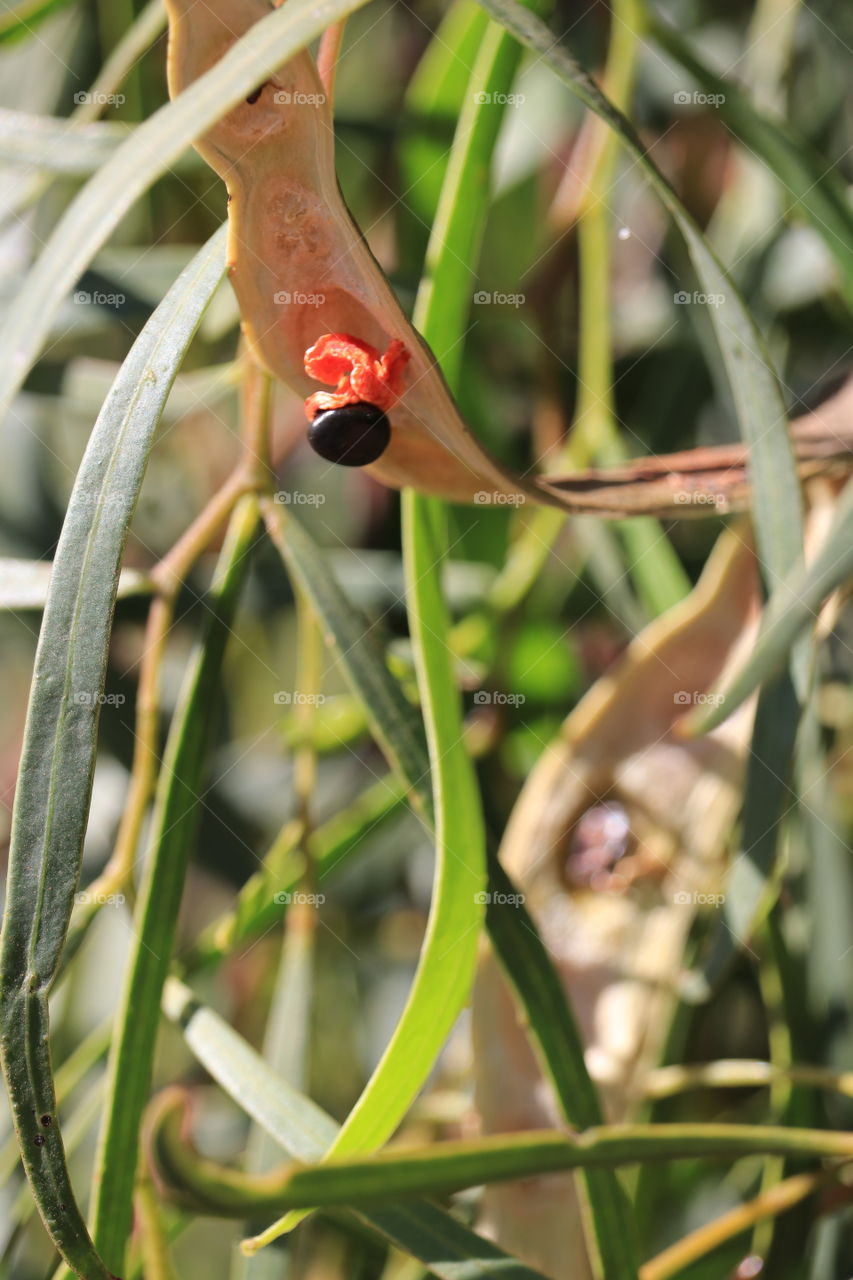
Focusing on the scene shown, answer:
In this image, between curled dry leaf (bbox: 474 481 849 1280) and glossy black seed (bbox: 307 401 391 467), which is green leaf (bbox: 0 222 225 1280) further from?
curled dry leaf (bbox: 474 481 849 1280)

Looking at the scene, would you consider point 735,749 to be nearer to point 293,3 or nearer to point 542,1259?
point 542,1259

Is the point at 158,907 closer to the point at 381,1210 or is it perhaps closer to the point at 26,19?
the point at 381,1210

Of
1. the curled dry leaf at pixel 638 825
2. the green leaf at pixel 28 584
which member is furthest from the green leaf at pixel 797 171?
the green leaf at pixel 28 584

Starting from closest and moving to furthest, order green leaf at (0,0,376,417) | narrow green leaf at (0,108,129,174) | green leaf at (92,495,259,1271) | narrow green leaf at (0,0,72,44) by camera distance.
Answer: green leaf at (0,0,376,417), green leaf at (92,495,259,1271), narrow green leaf at (0,108,129,174), narrow green leaf at (0,0,72,44)

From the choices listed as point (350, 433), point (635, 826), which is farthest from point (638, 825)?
point (350, 433)

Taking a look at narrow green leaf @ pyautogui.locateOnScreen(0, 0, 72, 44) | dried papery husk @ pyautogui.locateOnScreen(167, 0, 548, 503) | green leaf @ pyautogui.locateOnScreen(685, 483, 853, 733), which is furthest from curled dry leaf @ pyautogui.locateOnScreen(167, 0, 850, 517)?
narrow green leaf @ pyautogui.locateOnScreen(0, 0, 72, 44)

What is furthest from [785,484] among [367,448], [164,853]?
[164,853]

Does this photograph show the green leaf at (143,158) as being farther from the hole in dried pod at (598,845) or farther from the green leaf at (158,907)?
the hole in dried pod at (598,845)
